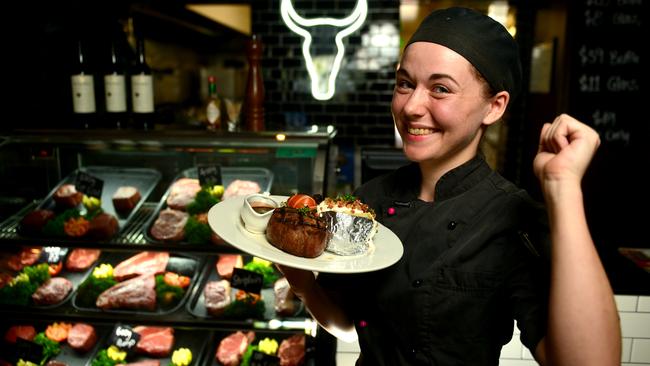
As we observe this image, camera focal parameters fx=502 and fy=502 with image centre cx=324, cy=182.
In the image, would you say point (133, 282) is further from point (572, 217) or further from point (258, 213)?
point (572, 217)

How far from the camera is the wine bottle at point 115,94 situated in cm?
286

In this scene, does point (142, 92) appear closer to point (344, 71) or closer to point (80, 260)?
point (80, 260)

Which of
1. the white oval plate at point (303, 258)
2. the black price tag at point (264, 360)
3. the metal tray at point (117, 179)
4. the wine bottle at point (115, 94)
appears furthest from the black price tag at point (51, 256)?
the white oval plate at point (303, 258)

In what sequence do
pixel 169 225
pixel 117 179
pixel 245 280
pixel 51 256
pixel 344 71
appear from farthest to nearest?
pixel 344 71 < pixel 117 179 < pixel 51 256 < pixel 169 225 < pixel 245 280

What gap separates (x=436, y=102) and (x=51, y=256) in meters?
2.55

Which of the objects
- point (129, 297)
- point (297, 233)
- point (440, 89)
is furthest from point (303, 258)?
point (129, 297)

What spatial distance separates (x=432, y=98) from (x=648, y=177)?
4694 millimetres

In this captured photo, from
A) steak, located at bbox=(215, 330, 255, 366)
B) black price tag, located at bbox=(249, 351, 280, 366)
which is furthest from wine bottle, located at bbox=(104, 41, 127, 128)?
black price tag, located at bbox=(249, 351, 280, 366)

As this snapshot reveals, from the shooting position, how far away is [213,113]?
9.68 ft

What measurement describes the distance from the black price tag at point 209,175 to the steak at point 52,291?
0.90 m

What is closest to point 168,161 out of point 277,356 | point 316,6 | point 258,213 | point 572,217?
point 277,356

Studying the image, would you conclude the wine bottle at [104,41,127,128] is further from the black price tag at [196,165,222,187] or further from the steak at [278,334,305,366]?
the steak at [278,334,305,366]

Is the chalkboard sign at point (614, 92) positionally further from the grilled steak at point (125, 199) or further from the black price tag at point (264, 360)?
the grilled steak at point (125, 199)

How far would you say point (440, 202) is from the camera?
4.88 ft
